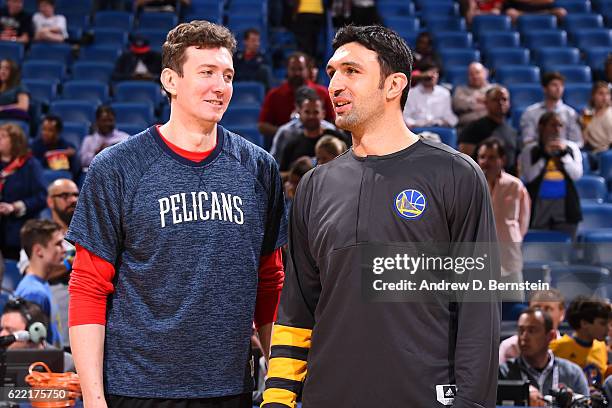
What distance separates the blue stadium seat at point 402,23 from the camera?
10352 mm

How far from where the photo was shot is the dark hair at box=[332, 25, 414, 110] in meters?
2.49

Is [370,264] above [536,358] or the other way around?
above

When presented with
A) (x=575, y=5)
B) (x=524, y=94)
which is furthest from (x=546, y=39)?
(x=524, y=94)

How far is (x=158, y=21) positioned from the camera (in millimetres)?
10422

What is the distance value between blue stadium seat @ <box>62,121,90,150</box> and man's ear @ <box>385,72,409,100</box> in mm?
6324

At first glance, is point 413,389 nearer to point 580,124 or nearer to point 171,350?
point 171,350

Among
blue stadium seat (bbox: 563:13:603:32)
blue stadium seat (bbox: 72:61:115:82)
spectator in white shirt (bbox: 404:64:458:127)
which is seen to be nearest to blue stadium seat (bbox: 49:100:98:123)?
blue stadium seat (bbox: 72:61:115:82)

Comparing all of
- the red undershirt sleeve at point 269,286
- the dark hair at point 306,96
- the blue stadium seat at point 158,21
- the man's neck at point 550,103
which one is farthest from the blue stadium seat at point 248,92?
the red undershirt sleeve at point 269,286

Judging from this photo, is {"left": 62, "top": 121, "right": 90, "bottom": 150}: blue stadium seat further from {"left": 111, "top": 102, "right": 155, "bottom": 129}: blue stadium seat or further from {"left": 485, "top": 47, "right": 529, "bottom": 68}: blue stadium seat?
{"left": 485, "top": 47, "right": 529, "bottom": 68}: blue stadium seat

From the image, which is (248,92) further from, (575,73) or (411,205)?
(411,205)

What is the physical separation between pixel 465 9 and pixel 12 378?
8.32 metres

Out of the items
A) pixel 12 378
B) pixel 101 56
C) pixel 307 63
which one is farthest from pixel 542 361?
pixel 101 56

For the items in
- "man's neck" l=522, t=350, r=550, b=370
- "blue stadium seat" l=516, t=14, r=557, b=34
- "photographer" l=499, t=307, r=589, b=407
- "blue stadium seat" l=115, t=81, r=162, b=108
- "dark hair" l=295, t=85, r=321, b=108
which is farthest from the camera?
"blue stadium seat" l=516, t=14, r=557, b=34

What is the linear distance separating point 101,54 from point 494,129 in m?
4.61
